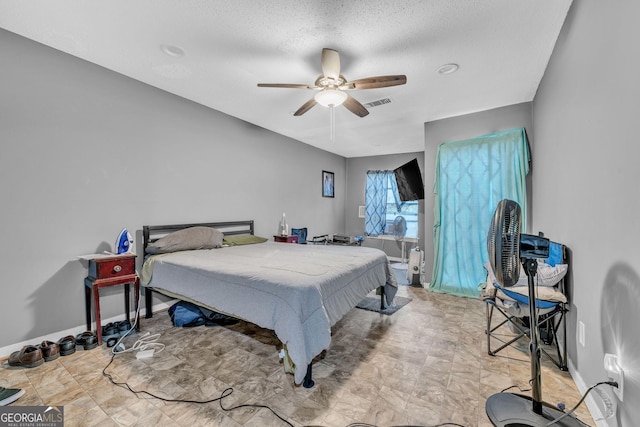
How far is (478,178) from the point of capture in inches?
150

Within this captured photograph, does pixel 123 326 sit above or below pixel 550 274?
below

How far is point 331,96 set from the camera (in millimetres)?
2607

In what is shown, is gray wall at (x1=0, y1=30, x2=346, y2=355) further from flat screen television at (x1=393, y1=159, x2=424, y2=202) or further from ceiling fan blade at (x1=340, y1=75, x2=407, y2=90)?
flat screen television at (x1=393, y1=159, x2=424, y2=202)

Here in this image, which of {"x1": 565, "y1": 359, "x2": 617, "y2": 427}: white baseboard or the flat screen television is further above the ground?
the flat screen television

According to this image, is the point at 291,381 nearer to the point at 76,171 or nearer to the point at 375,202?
the point at 76,171

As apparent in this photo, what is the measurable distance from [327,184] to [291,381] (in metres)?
5.09

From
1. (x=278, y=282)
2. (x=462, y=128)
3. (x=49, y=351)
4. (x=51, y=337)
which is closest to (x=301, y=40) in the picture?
(x=278, y=282)

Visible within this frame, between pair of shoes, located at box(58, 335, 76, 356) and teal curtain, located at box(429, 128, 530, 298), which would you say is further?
teal curtain, located at box(429, 128, 530, 298)

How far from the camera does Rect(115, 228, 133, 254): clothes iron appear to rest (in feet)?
8.96

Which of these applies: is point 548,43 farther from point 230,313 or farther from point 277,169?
point 277,169

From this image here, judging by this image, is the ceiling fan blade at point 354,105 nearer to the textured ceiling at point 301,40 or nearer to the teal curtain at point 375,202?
the textured ceiling at point 301,40

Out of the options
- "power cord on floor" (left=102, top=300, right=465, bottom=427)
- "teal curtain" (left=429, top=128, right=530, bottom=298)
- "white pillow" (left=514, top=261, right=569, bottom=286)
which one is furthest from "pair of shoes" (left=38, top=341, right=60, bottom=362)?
"teal curtain" (left=429, top=128, right=530, bottom=298)

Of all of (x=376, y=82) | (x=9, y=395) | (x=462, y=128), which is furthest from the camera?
(x=462, y=128)

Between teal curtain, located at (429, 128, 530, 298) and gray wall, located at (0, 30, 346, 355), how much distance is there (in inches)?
130
